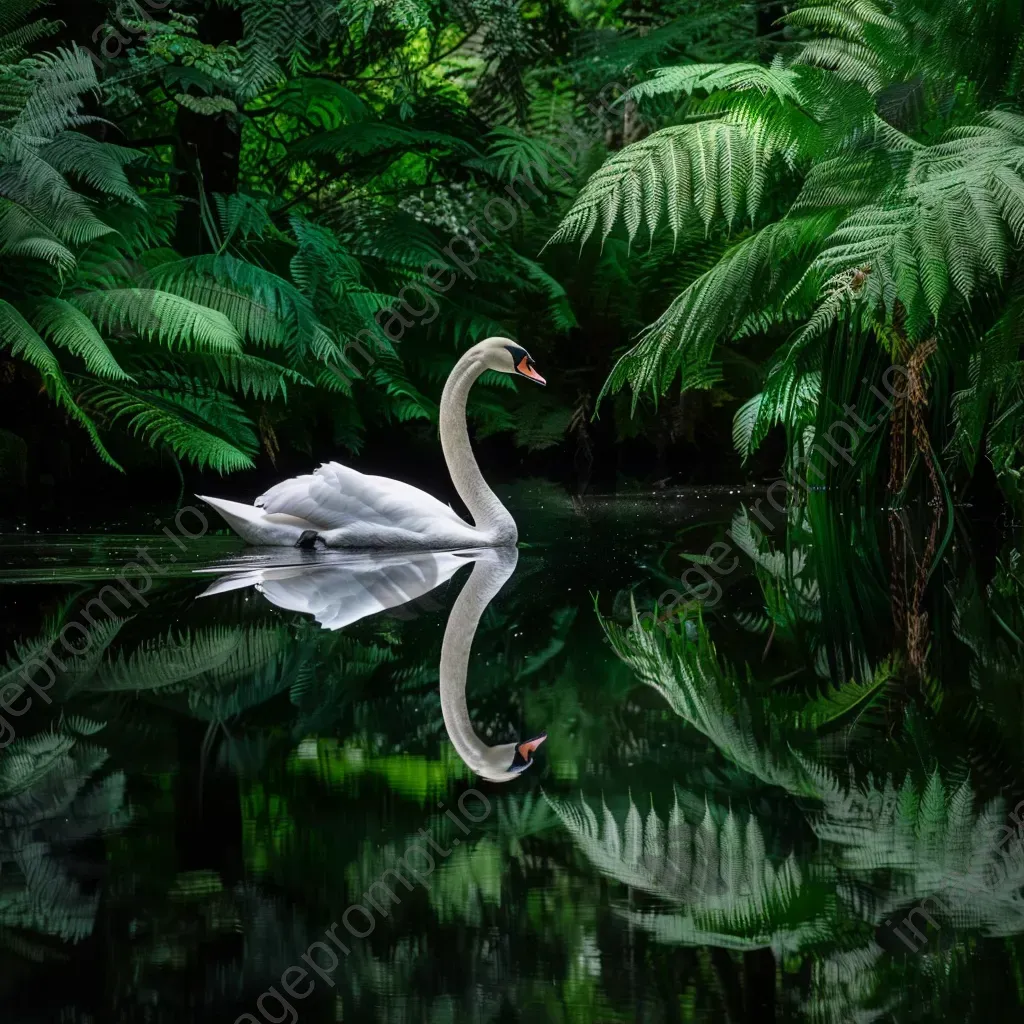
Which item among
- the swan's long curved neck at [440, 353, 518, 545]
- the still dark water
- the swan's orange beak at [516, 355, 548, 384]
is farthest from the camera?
the swan's orange beak at [516, 355, 548, 384]

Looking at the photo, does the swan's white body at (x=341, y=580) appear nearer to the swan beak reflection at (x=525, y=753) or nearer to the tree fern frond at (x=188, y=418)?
the swan beak reflection at (x=525, y=753)

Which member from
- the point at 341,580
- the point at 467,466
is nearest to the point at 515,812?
the point at 341,580

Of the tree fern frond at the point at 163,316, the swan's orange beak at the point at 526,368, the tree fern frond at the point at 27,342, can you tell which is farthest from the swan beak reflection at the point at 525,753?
the tree fern frond at the point at 163,316

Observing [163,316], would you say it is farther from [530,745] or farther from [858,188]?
[530,745]

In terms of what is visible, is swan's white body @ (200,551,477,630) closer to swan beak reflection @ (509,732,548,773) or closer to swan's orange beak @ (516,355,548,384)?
swan's orange beak @ (516,355,548,384)

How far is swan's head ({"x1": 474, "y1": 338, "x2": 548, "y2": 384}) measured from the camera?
4629 mm

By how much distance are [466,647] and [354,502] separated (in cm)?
165

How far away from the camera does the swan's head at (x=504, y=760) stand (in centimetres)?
Answer: 162

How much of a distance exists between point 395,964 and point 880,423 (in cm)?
390

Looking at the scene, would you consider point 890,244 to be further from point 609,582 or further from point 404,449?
point 404,449

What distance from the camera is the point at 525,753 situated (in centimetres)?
172

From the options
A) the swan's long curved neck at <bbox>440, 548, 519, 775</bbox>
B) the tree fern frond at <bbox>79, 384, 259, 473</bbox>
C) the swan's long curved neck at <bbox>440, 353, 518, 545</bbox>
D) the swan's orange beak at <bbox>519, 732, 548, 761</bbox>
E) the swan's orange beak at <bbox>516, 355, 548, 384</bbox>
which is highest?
the swan's orange beak at <bbox>519, 732, 548, 761</bbox>

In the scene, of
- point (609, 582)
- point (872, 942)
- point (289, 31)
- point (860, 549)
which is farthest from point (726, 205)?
point (872, 942)

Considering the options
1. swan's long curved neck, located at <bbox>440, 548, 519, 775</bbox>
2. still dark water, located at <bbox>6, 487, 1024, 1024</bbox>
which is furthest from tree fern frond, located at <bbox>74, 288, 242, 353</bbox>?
still dark water, located at <bbox>6, 487, 1024, 1024</bbox>
